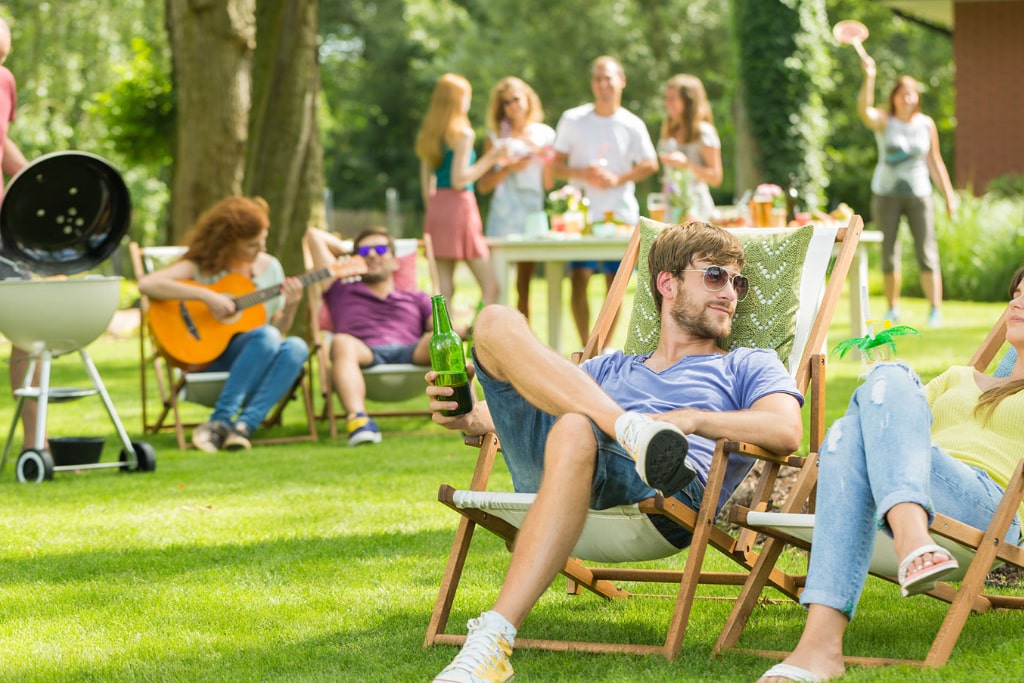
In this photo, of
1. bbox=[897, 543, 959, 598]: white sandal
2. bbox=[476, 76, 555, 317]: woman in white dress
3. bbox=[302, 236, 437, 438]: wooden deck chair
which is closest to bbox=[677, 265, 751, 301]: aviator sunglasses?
bbox=[897, 543, 959, 598]: white sandal

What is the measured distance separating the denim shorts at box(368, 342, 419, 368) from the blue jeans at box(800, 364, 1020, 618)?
13.3 ft

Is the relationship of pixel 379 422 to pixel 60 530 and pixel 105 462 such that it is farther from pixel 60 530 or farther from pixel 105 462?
pixel 60 530

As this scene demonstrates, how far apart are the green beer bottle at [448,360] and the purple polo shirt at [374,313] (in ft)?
11.0

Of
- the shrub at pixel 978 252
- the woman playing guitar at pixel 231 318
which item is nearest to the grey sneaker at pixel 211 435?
the woman playing guitar at pixel 231 318

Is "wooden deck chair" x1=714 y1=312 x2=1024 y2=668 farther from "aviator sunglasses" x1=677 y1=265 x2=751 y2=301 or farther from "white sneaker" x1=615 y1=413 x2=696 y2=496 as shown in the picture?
"aviator sunglasses" x1=677 y1=265 x2=751 y2=301

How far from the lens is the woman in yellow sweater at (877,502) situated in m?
2.68

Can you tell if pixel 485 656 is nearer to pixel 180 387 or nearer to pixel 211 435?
pixel 211 435

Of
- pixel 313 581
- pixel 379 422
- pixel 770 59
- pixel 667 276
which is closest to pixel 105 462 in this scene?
pixel 379 422

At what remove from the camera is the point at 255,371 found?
6656mm

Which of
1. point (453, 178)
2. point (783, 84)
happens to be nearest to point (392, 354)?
point (453, 178)

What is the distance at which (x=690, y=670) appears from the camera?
2.93 metres

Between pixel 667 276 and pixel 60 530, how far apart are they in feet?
7.55

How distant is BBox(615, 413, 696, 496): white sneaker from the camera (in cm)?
282

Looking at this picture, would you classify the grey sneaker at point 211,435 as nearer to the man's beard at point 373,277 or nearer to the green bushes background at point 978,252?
the man's beard at point 373,277
